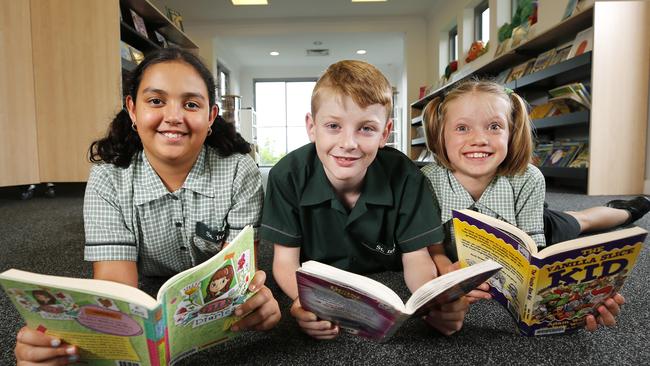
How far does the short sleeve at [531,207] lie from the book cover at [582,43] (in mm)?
1977

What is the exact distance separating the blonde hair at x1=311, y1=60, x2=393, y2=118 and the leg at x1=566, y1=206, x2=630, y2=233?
1.03 m

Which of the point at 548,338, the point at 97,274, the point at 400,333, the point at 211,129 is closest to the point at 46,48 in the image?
the point at 211,129

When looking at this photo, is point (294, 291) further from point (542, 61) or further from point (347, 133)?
point (542, 61)

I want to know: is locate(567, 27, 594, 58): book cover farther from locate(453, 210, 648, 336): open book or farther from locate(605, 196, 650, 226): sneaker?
locate(453, 210, 648, 336): open book

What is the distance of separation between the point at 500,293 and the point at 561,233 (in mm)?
680

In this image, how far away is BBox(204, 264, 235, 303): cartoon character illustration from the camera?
548 mm

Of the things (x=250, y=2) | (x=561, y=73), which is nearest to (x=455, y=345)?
(x=561, y=73)

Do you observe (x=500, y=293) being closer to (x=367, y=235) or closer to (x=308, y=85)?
(x=367, y=235)

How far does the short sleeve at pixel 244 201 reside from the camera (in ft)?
3.01

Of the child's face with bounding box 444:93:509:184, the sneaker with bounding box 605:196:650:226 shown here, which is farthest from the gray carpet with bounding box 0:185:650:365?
the sneaker with bounding box 605:196:650:226

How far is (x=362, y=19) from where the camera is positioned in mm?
6117

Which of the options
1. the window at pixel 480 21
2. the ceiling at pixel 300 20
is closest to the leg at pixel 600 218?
the window at pixel 480 21

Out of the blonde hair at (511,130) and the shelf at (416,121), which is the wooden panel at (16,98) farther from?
the shelf at (416,121)

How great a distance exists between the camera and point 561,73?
267 centimetres
